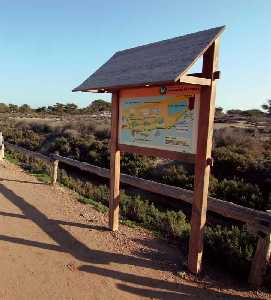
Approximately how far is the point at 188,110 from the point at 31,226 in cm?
382

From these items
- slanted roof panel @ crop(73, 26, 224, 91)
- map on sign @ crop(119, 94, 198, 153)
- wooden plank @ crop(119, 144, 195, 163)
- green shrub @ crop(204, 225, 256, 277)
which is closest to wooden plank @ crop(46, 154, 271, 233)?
green shrub @ crop(204, 225, 256, 277)

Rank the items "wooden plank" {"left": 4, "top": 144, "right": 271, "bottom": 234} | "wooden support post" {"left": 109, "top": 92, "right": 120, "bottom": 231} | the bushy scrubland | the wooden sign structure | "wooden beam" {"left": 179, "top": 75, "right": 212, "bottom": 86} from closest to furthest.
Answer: "wooden beam" {"left": 179, "top": 75, "right": 212, "bottom": 86}
"wooden plank" {"left": 4, "top": 144, "right": 271, "bottom": 234}
the wooden sign structure
the bushy scrubland
"wooden support post" {"left": 109, "top": 92, "right": 120, "bottom": 231}

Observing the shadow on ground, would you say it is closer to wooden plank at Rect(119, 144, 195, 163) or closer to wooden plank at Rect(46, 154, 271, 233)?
wooden plank at Rect(46, 154, 271, 233)

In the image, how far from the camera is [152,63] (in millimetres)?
5496

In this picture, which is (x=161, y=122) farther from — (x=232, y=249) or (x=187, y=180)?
(x=187, y=180)

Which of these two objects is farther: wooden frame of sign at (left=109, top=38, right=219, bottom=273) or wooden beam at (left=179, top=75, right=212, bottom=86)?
wooden frame of sign at (left=109, top=38, right=219, bottom=273)

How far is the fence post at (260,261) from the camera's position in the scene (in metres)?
4.57

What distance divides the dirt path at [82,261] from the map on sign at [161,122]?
1734 millimetres

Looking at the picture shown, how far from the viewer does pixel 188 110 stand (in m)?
5.14

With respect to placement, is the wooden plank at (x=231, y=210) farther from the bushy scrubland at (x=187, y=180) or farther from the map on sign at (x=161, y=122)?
the map on sign at (x=161, y=122)

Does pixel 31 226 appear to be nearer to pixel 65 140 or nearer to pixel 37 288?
pixel 37 288

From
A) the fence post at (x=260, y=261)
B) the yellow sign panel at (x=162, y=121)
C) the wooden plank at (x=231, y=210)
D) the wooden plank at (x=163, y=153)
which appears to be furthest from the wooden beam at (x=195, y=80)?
the fence post at (x=260, y=261)

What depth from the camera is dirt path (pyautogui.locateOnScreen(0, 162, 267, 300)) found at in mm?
4551

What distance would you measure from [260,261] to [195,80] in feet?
8.03
